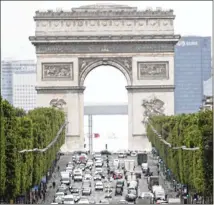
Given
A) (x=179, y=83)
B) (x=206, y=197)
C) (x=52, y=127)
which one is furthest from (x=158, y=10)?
(x=179, y=83)

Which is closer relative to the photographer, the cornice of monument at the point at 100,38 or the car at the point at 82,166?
the car at the point at 82,166

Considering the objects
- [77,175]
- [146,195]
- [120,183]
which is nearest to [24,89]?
[77,175]

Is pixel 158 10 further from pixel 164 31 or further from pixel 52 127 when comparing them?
pixel 52 127

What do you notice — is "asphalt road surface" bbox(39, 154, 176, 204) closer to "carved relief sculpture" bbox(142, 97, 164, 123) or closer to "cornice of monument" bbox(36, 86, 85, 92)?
"cornice of monument" bbox(36, 86, 85, 92)

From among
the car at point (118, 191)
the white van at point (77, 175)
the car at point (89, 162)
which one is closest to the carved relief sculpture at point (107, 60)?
the car at point (89, 162)

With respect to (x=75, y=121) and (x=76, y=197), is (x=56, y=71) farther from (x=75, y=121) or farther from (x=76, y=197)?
(x=76, y=197)

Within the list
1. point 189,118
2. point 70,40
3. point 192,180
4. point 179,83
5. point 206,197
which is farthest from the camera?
point 179,83

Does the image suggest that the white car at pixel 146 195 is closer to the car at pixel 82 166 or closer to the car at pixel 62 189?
the car at pixel 62 189
